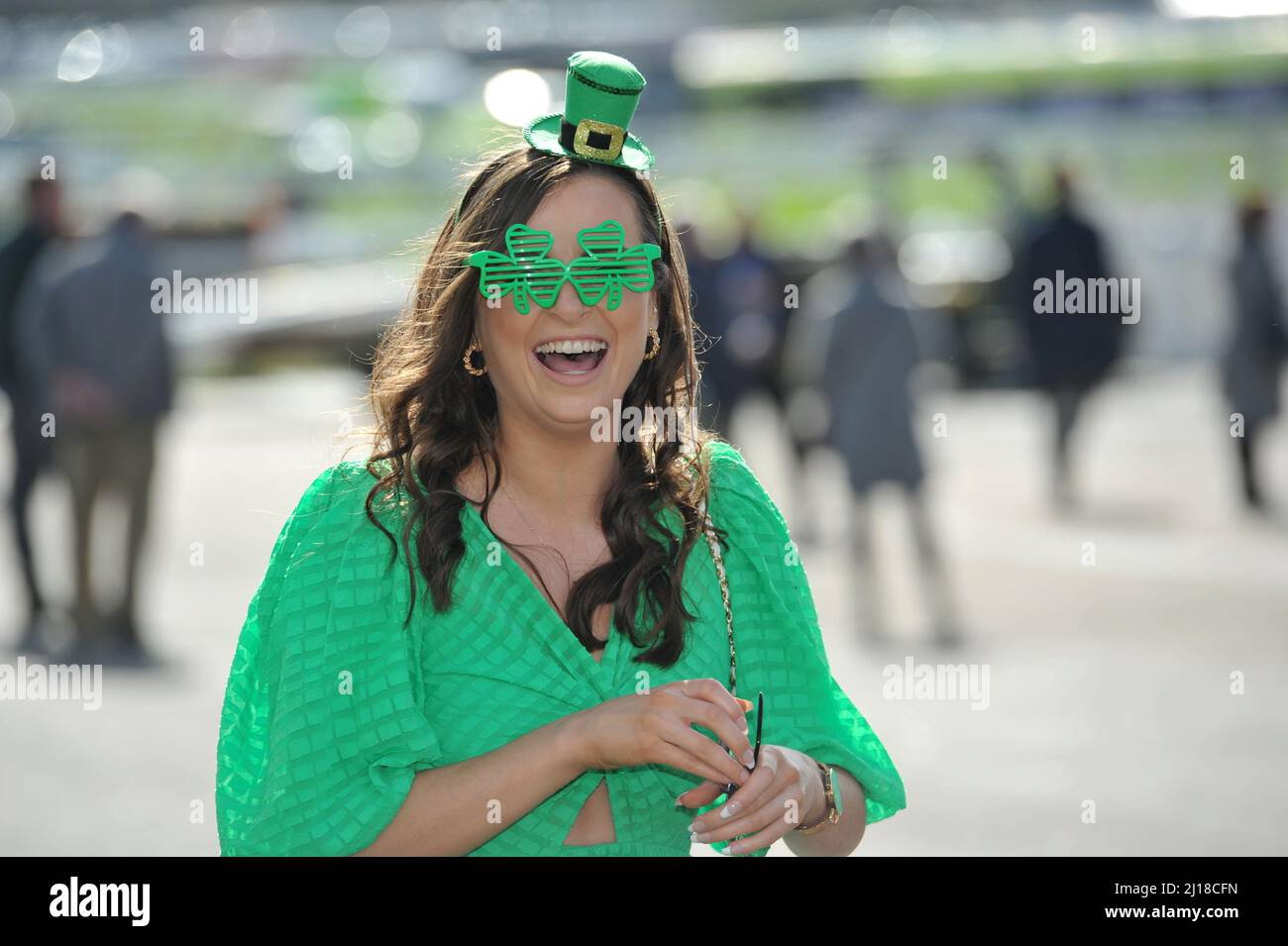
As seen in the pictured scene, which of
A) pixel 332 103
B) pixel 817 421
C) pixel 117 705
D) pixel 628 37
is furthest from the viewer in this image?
pixel 332 103

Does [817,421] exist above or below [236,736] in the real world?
above

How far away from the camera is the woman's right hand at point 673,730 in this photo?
2102 millimetres

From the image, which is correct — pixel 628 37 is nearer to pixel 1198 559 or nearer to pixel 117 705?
pixel 1198 559

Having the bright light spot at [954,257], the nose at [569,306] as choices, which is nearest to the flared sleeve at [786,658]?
the nose at [569,306]

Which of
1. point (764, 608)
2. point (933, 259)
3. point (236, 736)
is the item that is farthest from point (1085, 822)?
point (933, 259)

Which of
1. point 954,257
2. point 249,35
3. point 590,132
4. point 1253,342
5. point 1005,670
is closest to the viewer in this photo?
point 590,132

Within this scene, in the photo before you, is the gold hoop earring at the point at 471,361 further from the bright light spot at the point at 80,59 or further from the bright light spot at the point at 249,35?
the bright light spot at the point at 249,35

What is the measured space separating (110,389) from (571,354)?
6.67 metres

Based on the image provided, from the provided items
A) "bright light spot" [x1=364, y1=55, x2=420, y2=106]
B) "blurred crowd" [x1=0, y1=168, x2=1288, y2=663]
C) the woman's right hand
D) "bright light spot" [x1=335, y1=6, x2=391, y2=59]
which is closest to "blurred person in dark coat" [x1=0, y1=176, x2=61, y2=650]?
"blurred crowd" [x1=0, y1=168, x2=1288, y2=663]

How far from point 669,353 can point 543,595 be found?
474mm

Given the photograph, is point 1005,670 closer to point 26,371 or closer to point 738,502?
point 26,371

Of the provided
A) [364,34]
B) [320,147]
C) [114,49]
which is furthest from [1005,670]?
[364,34]

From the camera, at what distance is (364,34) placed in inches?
1547

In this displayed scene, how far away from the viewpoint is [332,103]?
107ft
